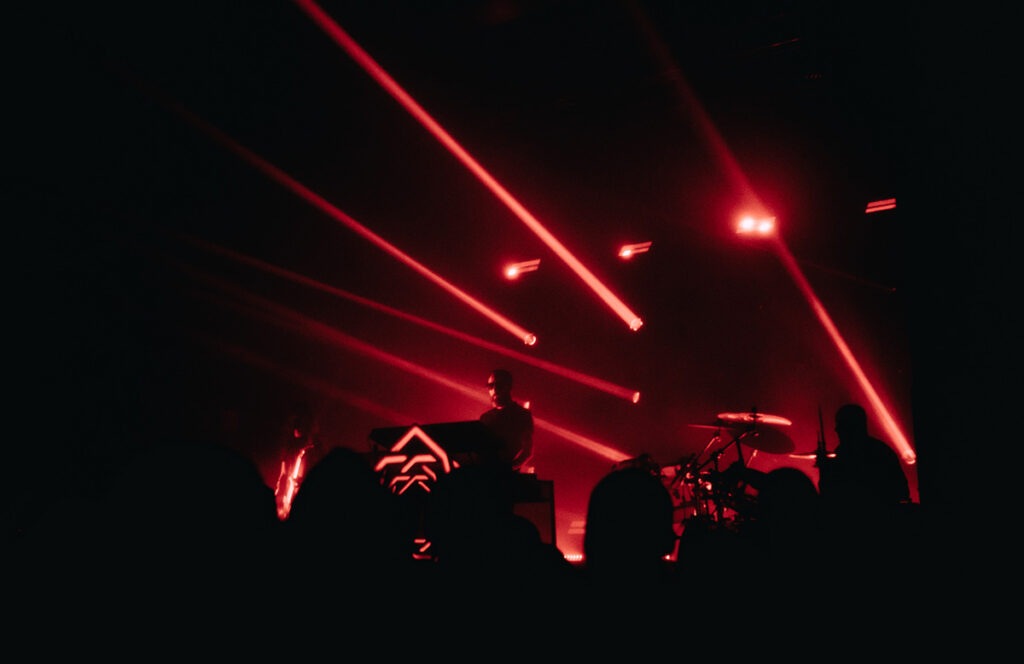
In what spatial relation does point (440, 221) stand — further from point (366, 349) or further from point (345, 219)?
point (366, 349)

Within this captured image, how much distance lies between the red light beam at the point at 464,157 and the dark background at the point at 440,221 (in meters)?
0.08

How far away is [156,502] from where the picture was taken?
1.06 meters

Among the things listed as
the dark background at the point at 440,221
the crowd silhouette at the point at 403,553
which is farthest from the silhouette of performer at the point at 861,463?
the crowd silhouette at the point at 403,553

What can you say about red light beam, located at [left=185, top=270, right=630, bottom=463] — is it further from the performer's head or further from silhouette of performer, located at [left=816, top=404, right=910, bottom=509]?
silhouette of performer, located at [left=816, top=404, right=910, bottom=509]

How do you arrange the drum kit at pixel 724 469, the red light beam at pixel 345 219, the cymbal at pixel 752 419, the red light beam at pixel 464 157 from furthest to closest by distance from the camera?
the red light beam at pixel 345 219
the cymbal at pixel 752 419
the drum kit at pixel 724 469
the red light beam at pixel 464 157

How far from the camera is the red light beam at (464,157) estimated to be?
4.46 metres

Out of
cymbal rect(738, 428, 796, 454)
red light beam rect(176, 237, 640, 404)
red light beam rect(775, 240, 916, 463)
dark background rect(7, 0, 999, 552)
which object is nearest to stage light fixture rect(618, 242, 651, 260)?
dark background rect(7, 0, 999, 552)

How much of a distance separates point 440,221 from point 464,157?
136 centimetres

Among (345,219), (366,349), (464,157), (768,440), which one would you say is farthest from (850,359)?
(345,219)

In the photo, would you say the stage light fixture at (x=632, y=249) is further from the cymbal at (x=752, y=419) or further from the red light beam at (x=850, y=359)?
the cymbal at (x=752, y=419)

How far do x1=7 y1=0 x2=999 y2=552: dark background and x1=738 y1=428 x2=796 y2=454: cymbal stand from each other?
3.17 ft

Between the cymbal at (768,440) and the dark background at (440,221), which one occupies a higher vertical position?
the dark background at (440,221)

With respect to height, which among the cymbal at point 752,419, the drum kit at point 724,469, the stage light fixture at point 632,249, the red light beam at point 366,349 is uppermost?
the stage light fixture at point 632,249

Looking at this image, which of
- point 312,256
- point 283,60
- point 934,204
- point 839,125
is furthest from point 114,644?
point 312,256
